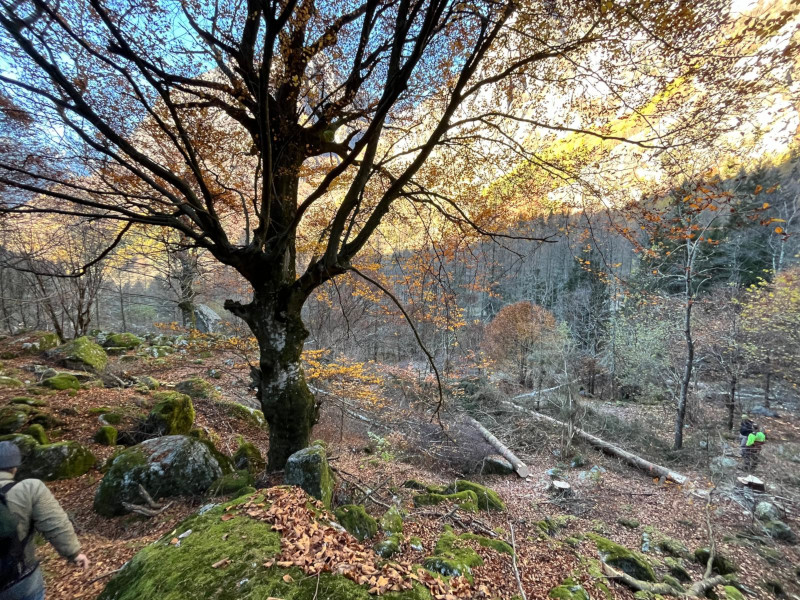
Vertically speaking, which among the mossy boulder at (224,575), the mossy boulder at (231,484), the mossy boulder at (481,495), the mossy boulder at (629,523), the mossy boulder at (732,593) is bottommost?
the mossy boulder at (629,523)

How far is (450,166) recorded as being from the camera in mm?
6215

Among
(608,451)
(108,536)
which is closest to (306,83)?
(108,536)

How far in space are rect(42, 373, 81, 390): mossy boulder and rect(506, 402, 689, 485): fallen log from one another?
562 inches

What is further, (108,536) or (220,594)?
(108,536)

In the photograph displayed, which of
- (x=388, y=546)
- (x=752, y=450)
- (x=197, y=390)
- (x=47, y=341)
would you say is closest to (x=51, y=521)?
(x=388, y=546)

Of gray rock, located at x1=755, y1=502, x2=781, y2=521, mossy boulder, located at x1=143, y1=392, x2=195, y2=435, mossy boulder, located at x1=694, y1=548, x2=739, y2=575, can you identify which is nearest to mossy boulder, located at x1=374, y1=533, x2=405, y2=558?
mossy boulder, located at x1=143, y1=392, x2=195, y2=435

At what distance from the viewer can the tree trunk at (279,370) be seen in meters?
4.34

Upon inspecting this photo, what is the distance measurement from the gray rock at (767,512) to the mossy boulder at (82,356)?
1685 cm

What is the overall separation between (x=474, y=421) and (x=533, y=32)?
1283 cm

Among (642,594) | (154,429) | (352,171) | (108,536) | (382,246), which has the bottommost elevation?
(642,594)

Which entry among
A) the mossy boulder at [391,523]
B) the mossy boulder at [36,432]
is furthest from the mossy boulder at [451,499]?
the mossy boulder at [36,432]

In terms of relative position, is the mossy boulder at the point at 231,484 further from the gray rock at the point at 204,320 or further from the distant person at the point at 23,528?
the gray rock at the point at 204,320

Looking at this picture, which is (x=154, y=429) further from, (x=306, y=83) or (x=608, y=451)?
(x=608, y=451)

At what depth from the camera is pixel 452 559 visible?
3.54m
